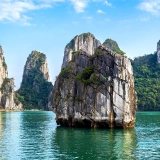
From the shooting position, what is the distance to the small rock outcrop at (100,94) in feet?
150

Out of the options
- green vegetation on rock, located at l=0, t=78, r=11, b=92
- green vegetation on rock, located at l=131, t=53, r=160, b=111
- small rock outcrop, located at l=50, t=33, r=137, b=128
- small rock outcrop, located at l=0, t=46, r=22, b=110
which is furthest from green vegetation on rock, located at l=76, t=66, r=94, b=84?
green vegetation on rock, located at l=0, t=78, r=11, b=92

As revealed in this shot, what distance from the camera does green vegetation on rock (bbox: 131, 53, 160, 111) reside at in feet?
469

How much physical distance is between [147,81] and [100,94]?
4719 inches

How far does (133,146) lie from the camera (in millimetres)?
30328

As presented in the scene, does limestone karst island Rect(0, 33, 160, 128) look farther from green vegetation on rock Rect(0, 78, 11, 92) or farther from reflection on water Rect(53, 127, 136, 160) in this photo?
green vegetation on rock Rect(0, 78, 11, 92)

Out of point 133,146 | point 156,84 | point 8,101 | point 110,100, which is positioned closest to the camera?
point 133,146

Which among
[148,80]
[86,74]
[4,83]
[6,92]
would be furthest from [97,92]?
[4,83]

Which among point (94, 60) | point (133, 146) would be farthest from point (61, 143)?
point (94, 60)

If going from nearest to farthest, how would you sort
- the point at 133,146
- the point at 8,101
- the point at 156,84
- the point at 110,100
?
the point at 133,146 → the point at 110,100 → the point at 156,84 → the point at 8,101

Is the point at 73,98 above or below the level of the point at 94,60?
below

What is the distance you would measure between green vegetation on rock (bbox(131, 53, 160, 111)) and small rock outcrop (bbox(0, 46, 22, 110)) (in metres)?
69.1

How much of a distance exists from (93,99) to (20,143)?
55.1ft

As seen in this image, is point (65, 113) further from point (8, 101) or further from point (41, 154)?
point (8, 101)

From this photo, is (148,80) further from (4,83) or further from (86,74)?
(86,74)
